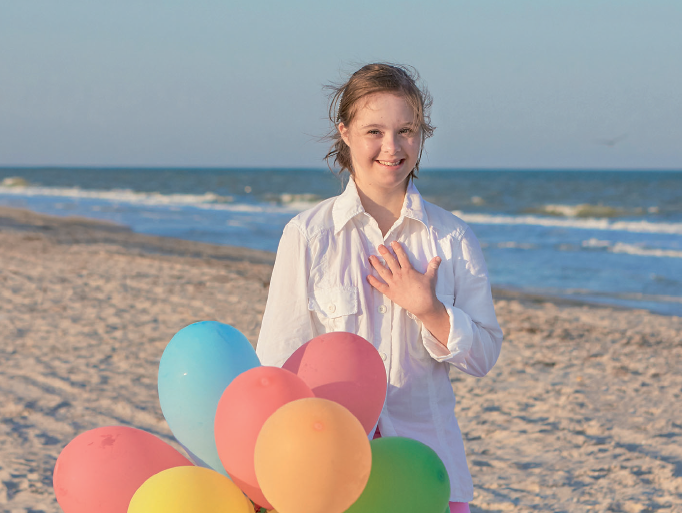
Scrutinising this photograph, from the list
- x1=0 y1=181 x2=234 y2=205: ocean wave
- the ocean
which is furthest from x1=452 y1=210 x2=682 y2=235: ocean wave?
x1=0 y1=181 x2=234 y2=205: ocean wave

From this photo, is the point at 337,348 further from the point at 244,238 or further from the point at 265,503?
the point at 244,238

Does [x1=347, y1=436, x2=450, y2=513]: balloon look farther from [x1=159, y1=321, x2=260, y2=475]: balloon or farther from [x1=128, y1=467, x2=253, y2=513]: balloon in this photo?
[x1=159, y1=321, x2=260, y2=475]: balloon

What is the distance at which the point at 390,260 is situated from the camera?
1.75 meters

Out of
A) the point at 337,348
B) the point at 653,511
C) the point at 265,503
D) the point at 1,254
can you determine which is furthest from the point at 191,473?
the point at 1,254

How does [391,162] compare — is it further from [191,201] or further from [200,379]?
[191,201]

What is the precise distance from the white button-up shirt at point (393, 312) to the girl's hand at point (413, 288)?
2.3 inches

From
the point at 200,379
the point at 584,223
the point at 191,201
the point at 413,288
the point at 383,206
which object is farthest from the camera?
the point at 191,201

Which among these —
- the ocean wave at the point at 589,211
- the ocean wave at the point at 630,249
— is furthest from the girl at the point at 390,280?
the ocean wave at the point at 589,211

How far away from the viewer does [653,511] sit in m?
3.43

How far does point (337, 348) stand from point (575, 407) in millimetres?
3944

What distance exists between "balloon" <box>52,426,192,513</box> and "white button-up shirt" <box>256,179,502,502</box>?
16.5 inches

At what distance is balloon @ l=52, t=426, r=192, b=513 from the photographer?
1462 millimetres

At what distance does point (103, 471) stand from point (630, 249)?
50.1 ft

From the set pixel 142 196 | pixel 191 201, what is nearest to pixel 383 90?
pixel 191 201
